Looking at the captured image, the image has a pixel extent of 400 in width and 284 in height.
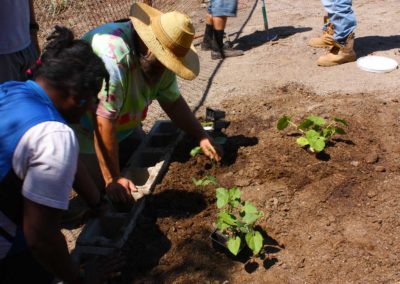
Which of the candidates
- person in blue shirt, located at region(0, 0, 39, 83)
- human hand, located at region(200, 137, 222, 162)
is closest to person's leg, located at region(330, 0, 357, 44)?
human hand, located at region(200, 137, 222, 162)

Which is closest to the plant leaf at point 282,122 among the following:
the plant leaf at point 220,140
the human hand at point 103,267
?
the plant leaf at point 220,140

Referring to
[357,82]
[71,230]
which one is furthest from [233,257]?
[357,82]

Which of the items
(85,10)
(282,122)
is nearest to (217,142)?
(282,122)

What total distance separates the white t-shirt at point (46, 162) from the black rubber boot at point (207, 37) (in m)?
4.49

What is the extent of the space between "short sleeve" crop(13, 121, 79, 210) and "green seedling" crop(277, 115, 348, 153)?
1.88 m

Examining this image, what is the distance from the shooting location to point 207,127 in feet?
12.4

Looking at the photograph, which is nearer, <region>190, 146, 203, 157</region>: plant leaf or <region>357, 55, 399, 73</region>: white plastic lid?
<region>190, 146, 203, 157</region>: plant leaf

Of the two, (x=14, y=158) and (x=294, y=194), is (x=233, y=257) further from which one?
(x=14, y=158)

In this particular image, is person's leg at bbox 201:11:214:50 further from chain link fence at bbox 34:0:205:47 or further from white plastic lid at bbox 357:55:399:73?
white plastic lid at bbox 357:55:399:73

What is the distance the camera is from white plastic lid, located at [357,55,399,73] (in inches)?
190

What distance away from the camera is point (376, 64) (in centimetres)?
492

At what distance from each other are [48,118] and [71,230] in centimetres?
164

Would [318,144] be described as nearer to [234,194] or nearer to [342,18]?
[234,194]

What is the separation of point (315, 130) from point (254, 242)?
1.35 metres
